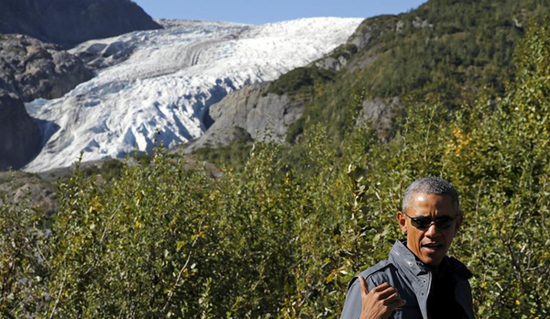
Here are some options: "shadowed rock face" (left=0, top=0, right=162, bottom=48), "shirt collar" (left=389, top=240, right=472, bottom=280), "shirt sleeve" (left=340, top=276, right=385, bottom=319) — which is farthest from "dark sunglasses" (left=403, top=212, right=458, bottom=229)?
"shadowed rock face" (left=0, top=0, right=162, bottom=48)

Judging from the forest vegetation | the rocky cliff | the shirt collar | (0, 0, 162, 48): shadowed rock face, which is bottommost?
the rocky cliff

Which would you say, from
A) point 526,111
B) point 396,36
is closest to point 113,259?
point 526,111

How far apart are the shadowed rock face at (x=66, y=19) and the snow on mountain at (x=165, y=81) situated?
26.6 meters

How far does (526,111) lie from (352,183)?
7.28 meters

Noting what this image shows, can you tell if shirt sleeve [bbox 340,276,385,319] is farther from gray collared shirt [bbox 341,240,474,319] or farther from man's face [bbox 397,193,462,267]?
man's face [bbox 397,193,462,267]

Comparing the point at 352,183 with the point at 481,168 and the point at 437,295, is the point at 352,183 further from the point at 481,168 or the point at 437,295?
the point at 481,168

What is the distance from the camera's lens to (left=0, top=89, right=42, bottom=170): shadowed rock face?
96.4 meters

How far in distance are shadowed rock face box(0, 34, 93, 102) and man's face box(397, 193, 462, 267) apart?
114 metres

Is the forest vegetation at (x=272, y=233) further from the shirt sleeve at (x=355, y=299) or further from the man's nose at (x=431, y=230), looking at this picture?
the shirt sleeve at (x=355, y=299)

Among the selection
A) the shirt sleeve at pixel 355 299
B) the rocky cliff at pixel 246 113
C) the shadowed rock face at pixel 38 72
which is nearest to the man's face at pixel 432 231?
the shirt sleeve at pixel 355 299

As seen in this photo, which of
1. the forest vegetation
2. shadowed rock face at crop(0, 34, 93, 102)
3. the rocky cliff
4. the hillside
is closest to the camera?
the forest vegetation

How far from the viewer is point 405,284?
259cm

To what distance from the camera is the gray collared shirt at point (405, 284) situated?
2488 millimetres

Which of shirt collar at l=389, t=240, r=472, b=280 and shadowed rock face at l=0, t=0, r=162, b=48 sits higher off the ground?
shadowed rock face at l=0, t=0, r=162, b=48
